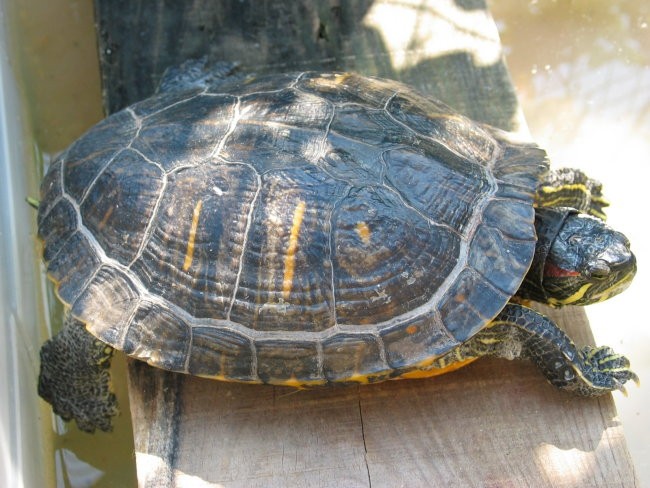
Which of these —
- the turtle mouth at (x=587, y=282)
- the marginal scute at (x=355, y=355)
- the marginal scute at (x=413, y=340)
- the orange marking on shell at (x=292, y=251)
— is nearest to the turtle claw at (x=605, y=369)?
the turtle mouth at (x=587, y=282)

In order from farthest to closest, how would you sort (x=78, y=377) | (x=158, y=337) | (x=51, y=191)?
(x=78, y=377)
(x=51, y=191)
(x=158, y=337)

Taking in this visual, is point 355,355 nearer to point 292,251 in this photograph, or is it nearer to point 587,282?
point 292,251

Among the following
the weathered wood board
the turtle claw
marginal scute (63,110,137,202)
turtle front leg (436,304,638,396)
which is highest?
marginal scute (63,110,137,202)

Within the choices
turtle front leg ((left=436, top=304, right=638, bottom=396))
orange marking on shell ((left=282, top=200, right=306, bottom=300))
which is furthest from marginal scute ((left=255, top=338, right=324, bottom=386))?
turtle front leg ((left=436, top=304, right=638, bottom=396))

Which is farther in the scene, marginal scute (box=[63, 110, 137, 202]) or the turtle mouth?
marginal scute (box=[63, 110, 137, 202])

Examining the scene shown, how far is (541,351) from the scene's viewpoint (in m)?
2.92

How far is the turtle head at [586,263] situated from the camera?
9.62 ft

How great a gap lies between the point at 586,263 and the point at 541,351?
0.42 metres

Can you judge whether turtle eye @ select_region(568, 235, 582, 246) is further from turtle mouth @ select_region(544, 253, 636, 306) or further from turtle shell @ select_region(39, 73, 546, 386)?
turtle shell @ select_region(39, 73, 546, 386)

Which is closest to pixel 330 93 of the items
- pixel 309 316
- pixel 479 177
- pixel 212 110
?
pixel 212 110

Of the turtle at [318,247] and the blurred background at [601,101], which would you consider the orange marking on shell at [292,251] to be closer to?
the turtle at [318,247]

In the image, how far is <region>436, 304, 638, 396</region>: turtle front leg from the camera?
9.47 feet

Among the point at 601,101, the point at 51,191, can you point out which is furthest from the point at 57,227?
the point at 601,101

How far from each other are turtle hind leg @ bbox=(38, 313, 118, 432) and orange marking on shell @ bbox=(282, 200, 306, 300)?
3.28 feet
